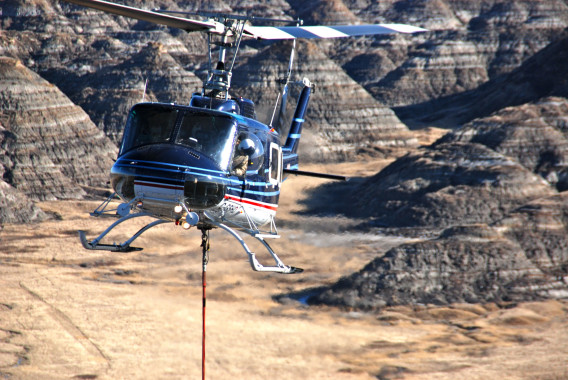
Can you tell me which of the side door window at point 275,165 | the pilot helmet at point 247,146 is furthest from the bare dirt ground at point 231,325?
the pilot helmet at point 247,146

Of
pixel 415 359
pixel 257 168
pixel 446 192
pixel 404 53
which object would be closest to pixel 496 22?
pixel 404 53

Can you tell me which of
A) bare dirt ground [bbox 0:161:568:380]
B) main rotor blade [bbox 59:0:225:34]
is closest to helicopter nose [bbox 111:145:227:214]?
main rotor blade [bbox 59:0:225:34]

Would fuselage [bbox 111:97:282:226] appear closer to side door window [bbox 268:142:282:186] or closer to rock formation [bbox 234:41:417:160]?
side door window [bbox 268:142:282:186]

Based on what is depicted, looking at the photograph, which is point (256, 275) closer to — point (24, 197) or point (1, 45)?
point (24, 197)

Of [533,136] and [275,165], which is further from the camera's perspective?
[533,136]

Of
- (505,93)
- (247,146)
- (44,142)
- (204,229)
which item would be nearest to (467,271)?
(204,229)

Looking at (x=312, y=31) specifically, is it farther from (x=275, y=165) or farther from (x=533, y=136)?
(x=533, y=136)

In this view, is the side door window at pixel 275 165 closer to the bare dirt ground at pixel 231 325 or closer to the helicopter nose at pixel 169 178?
the helicopter nose at pixel 169 178
